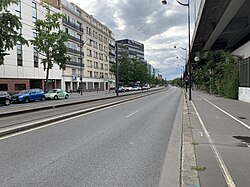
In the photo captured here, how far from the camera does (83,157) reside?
20.3 ft

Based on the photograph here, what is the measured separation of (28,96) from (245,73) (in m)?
23.5

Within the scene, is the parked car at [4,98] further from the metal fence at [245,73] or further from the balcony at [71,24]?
the balcony at [71,24]

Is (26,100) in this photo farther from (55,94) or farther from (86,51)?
(86,51)

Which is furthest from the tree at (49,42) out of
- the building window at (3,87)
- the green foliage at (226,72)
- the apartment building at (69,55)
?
the green foliage at (226,72)

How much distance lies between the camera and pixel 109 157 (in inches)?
244

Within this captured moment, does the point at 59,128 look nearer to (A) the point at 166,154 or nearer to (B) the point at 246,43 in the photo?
(A) the point at 166,154

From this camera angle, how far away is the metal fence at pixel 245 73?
23347 millimetres

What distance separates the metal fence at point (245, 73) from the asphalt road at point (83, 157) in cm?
1636

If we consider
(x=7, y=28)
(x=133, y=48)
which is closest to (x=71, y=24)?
(x=7, y=28)

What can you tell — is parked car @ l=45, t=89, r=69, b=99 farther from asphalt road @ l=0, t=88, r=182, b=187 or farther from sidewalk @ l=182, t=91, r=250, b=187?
sidewalk @ l=182, t=91, r=250, b=187

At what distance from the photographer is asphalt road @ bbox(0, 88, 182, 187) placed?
4.73m

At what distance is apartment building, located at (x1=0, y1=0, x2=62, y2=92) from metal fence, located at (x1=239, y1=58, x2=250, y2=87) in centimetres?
3317

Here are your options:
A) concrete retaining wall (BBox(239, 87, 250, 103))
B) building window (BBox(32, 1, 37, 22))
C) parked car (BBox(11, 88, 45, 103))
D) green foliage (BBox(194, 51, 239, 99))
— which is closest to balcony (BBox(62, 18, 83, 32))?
building window (BBox(32, 1, 37, 22))

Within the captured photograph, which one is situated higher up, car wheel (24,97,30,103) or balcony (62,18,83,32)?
balcony (62,18,83,32)
